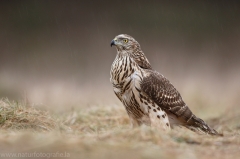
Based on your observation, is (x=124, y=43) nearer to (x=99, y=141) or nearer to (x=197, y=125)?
(x=197, y=125)

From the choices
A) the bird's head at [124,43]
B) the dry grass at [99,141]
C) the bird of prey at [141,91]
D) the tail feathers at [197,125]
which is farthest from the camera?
the tail feathers at [197,125]

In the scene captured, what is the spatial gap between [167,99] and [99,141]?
2228mm

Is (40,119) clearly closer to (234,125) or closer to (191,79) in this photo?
(234,125)

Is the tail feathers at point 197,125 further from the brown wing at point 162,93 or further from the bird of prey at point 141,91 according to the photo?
the brown wing at point 162,93

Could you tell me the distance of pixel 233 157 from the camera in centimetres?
480

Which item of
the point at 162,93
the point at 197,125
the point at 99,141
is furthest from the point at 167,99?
the point at 99,141

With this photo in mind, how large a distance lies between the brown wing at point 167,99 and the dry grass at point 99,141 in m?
0.54

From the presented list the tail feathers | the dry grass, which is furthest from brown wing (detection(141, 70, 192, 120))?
the dry grass

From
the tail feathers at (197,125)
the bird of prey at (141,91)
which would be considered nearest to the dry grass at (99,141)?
the tail feathers at (197,125)

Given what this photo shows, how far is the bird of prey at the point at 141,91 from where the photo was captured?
21.6 feet

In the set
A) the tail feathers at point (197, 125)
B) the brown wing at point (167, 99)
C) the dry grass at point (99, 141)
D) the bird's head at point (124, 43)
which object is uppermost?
the bird's head at point (124, 43)

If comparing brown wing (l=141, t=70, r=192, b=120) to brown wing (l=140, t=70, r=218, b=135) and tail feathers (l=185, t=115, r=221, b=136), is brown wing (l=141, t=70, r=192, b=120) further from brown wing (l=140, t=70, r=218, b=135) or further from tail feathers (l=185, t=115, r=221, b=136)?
tail feathers (l=185, t=115, r=221, b=136)

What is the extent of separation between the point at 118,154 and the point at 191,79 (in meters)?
7.88

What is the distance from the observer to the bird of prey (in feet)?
21.6
